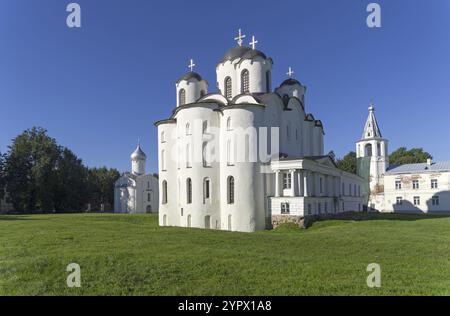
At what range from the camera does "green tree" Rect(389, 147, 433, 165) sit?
69000 millimetres

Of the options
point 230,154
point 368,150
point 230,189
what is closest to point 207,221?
point 230,189

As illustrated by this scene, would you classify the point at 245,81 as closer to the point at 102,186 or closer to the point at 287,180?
the point at 287,180

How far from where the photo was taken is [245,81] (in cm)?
3288

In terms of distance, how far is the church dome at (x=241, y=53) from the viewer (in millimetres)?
32531

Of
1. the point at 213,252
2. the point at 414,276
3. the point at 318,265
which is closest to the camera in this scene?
the point at 414,276

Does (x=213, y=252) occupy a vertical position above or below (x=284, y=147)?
below

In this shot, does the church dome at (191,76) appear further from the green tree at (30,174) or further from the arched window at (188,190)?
the green tree at (30,174)

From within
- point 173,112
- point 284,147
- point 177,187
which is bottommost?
point 177,187

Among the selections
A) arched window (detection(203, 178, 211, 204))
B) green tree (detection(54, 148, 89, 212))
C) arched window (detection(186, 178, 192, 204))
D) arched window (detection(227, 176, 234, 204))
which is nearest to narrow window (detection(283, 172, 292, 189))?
arched window (detection(227, 176, 234, 204))

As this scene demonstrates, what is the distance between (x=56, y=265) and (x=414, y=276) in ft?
31.2
